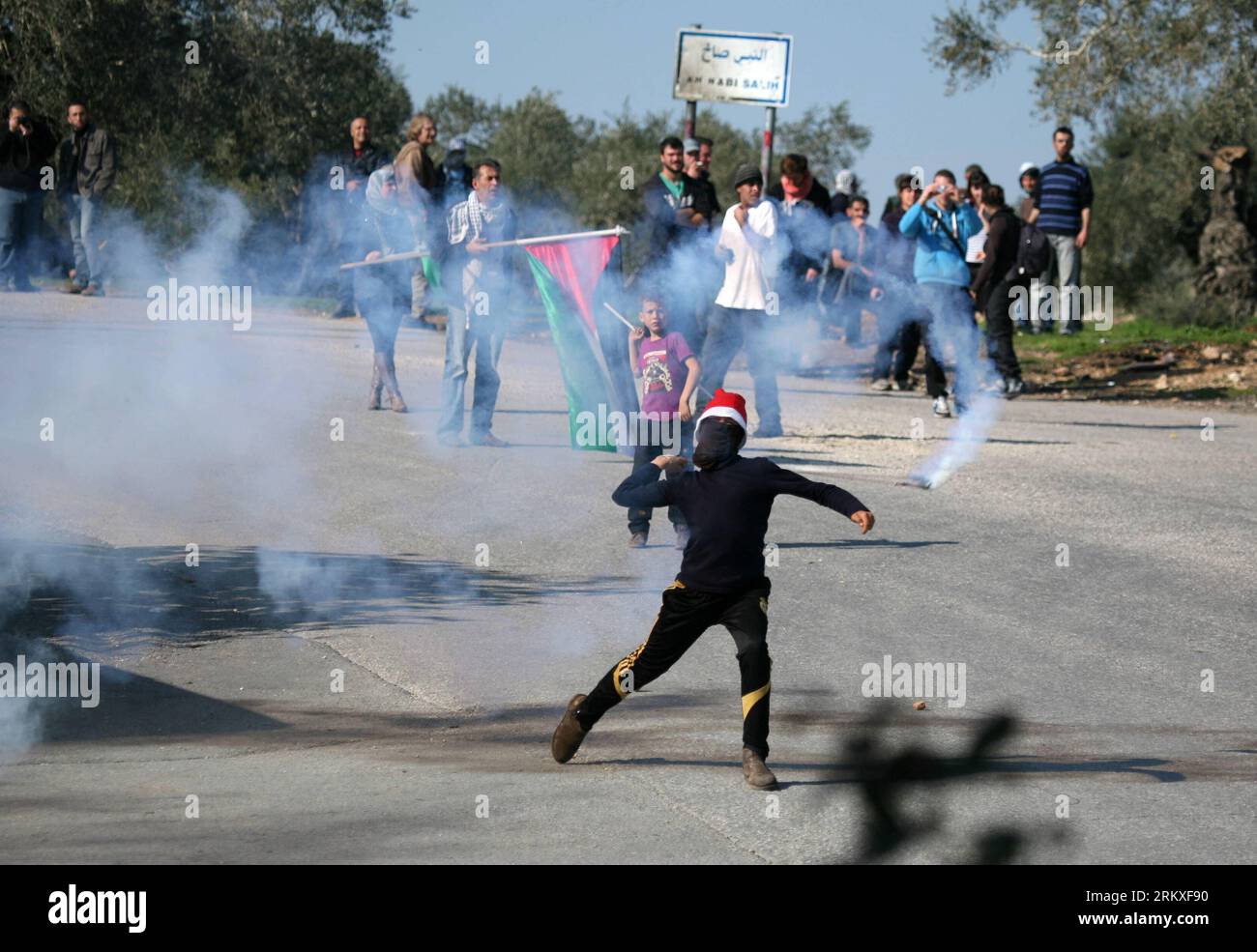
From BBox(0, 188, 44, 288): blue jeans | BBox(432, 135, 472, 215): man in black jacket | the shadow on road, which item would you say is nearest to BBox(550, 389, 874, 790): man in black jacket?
the shadow on road

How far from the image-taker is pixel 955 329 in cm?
1583

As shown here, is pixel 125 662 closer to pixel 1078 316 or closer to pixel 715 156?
pixel 1078 316

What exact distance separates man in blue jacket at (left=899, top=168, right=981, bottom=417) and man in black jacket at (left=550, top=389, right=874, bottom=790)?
8.78m

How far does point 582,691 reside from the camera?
740 centimetres

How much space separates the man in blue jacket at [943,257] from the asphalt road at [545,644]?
5.13 feet

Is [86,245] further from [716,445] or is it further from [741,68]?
[716,445]

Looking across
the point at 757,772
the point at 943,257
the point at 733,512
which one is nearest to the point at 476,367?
the point at 943,257

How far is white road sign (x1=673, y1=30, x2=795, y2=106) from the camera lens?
21.5 m

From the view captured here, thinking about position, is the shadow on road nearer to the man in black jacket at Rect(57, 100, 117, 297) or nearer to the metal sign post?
the man in black jacket at Rect(57, 100, 117, 297)

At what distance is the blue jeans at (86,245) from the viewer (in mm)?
18859

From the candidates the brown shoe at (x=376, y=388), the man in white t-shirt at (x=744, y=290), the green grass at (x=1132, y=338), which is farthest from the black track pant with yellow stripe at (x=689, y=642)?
the green grass at (x=1132, y=338)

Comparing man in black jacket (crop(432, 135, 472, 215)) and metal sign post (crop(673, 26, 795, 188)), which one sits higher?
metal sign post (crop(673, 26, 795, 188))
